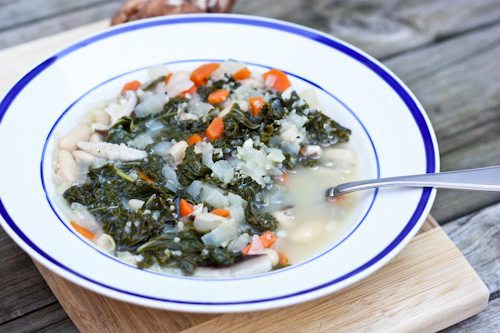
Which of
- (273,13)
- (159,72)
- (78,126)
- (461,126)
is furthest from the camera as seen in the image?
(273,13)

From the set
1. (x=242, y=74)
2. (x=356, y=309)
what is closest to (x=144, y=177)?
(x=242, y=74)

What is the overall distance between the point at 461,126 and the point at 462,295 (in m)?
1.52

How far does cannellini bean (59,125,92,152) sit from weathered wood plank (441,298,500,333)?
1.87 metres

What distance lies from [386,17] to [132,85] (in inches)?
85.8

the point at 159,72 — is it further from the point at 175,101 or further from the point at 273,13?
the point at 273,13

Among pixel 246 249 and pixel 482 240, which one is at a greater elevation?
pixel 482 240

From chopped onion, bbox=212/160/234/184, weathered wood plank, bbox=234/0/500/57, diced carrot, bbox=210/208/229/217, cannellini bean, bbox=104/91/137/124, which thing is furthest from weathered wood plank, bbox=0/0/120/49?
diced carrot, bbox=210/208/229/217

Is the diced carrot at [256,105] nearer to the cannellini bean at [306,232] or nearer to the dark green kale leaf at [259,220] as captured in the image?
the dark green kale leaf at [259,220]

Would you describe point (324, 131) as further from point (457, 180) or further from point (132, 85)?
point (132, 85)

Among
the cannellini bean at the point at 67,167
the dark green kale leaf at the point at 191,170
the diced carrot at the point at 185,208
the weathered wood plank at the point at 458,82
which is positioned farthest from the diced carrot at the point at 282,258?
the weathered wood plank at the point at 458,82

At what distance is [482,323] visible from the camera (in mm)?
2730

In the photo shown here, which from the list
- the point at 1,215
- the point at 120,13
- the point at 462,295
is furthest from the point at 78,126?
the point at 462,295

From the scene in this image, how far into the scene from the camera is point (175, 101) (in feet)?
11.0

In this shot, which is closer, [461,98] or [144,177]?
[144,177]
